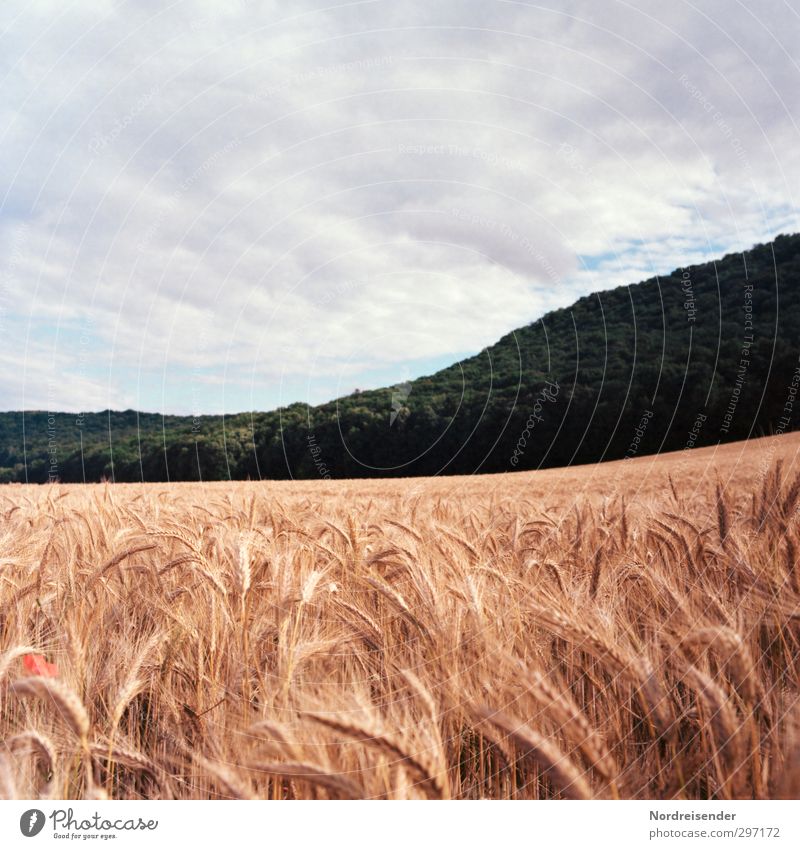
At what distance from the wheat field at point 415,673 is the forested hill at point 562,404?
23.8 meters

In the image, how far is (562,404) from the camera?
3806 centimetres

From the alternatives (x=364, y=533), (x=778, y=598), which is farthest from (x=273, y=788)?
(x=364, y=533)

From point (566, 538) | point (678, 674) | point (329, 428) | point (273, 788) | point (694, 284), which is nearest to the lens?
point (273, 788)

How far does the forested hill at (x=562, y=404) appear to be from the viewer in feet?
101

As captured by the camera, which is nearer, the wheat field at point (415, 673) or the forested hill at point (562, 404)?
the wheat field at point (415, 673)

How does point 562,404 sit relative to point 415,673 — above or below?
above

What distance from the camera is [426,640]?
1.76 metres

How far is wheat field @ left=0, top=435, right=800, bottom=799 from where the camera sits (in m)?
1.18

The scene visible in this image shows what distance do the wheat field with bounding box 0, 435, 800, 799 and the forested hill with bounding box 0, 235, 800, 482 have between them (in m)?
23.8

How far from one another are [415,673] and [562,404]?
38.2 meters

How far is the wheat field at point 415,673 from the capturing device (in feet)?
3.88
